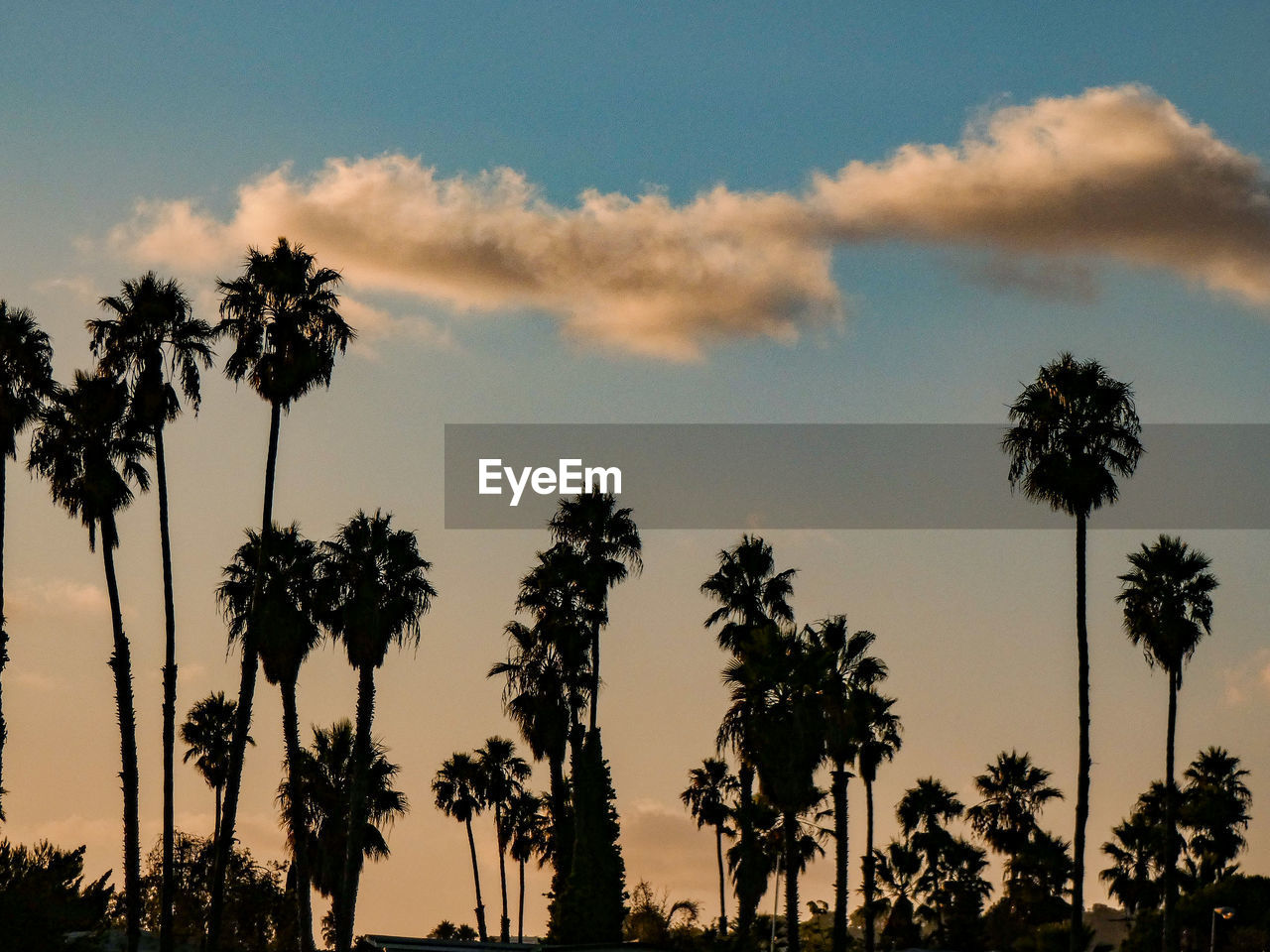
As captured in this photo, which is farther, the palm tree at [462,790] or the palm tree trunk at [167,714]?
the palm tree at [462,790]

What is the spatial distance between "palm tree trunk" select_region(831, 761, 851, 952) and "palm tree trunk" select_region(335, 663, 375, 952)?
55.0 feet

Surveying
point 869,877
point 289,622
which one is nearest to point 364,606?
point 289,622

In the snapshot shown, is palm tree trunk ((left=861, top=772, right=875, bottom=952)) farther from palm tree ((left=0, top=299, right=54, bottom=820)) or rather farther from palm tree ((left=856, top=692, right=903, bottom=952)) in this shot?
palm tree ((left=0, top=299, right=54, bottom=820))

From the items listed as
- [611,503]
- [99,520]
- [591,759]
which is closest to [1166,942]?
[591,759]

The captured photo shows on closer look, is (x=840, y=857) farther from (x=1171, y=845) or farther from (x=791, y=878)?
(x=1171, y=845)

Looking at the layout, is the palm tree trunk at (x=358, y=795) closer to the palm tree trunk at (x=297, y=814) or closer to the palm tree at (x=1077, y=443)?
the palm tree trunk at (x=297, y=814)

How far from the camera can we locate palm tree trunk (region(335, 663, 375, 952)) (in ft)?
193

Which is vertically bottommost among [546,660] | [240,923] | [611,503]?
[240,923]

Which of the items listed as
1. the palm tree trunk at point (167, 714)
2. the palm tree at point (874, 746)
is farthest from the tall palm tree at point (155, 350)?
the palm tree at point (874, 746)

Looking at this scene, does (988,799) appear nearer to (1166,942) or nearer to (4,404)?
(1166,942)

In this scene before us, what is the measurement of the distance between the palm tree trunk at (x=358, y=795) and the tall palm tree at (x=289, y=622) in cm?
150

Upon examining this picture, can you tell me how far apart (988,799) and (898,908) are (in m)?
8.09

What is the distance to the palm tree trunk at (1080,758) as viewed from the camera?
169 feet

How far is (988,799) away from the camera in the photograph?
94.9 metres
